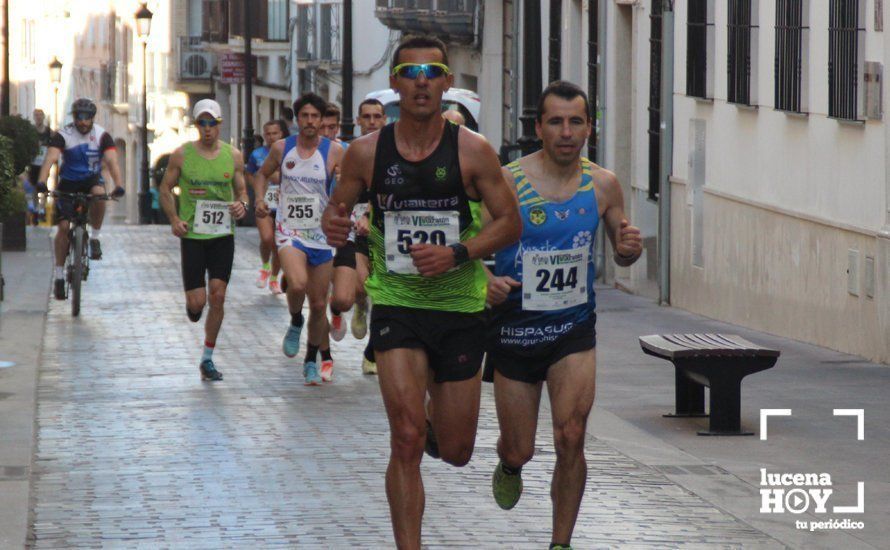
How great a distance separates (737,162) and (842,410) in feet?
24.8

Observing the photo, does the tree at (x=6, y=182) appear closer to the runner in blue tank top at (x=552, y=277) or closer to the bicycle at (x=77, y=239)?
the bicycle at (x=77, y=239)

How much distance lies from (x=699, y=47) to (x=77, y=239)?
21.9ft

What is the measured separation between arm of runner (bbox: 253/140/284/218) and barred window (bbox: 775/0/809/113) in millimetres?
5137

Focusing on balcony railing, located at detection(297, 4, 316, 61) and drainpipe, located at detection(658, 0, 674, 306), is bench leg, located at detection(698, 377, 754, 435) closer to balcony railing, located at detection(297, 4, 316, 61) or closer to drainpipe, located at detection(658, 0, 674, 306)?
drainpipe, located at detection(658, 0, 674, 306)

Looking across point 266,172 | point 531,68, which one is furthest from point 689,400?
point 531,68

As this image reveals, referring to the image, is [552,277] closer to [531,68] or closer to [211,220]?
[211,220]

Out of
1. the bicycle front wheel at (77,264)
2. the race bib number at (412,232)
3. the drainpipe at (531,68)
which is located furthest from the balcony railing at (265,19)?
the race bib number at (412,232)

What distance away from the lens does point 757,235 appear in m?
18.1

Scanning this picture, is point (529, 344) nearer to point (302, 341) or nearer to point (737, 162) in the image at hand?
point (302, 341)

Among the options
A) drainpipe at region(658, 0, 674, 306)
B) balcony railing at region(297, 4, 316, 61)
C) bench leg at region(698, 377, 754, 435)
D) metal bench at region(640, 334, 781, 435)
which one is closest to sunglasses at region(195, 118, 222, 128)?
metal bench at region(640, 334, 781, 435)

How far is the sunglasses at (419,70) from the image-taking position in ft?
23.6

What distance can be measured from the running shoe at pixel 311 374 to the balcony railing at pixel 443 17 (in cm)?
2157

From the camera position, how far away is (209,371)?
1326cm

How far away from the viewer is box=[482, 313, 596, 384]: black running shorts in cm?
738
